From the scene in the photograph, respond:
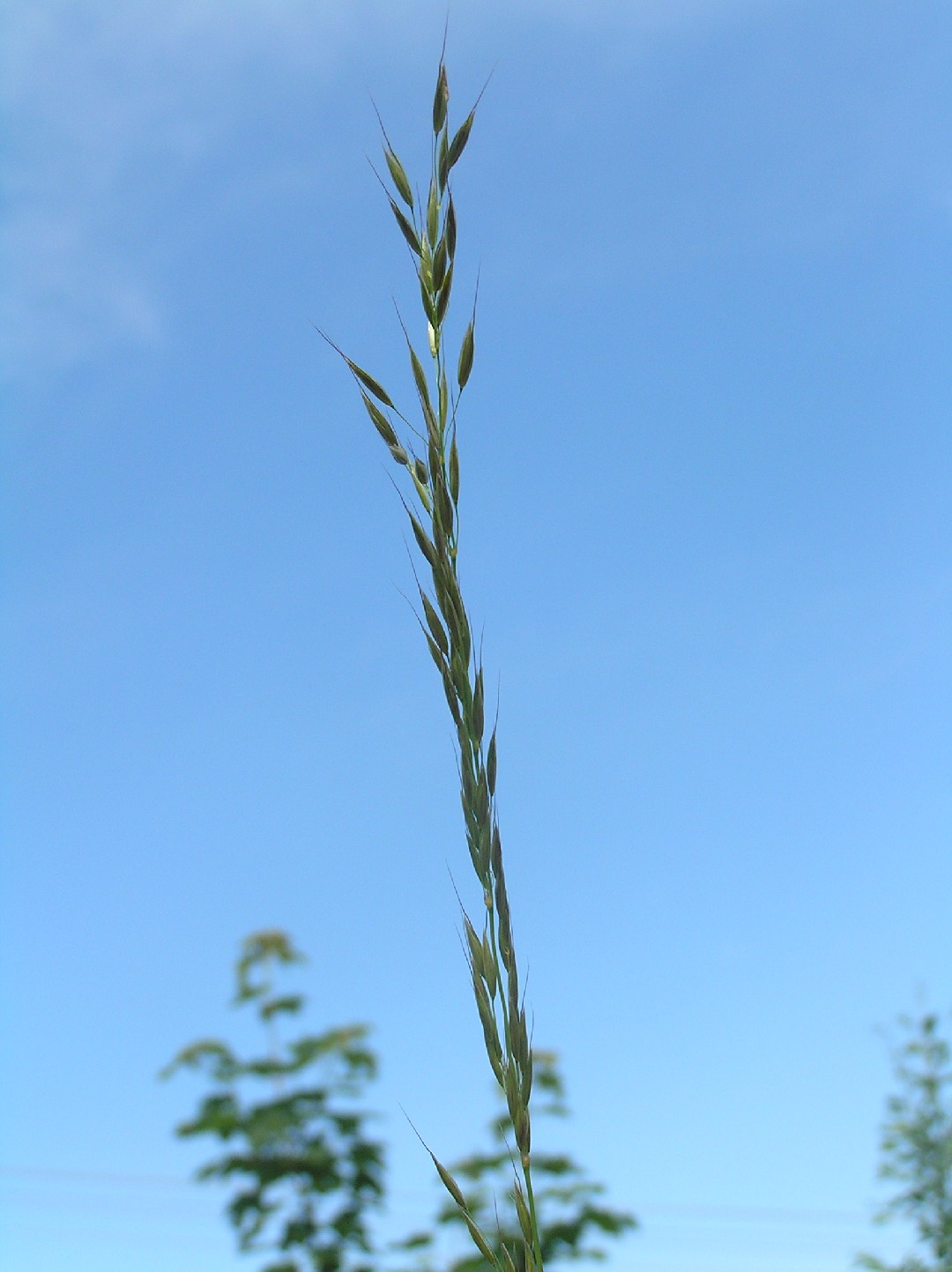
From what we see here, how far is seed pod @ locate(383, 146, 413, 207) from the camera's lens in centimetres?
122

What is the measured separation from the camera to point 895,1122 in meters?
6.85

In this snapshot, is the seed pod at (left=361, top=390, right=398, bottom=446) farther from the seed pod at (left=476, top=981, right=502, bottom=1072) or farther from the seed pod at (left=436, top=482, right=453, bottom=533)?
the seed pod at (left=476, top=981, right=502, bottom=1072)

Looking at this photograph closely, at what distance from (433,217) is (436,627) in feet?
1.45

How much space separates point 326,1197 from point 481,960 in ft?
18.7

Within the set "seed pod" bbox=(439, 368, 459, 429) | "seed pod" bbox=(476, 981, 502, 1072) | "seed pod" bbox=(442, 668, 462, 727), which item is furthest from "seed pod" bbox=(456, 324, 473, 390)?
"seed pod" bbox=(476, 981, 502, 1072)

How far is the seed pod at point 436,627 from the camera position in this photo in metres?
1.10

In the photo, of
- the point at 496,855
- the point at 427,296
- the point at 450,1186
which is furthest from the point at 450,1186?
the point at 427,296

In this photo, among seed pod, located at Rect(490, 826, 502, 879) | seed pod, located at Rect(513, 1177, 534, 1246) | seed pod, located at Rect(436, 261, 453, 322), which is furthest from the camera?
seed pod, located at Rect(436, 261, 453, 322)

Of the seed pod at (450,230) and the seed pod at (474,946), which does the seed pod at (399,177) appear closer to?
the seed pod at (450,230)

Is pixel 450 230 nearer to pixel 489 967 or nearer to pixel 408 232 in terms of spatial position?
pixel 408 232

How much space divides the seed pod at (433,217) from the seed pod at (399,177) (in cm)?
2

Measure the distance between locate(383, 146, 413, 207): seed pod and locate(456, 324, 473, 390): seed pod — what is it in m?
0.15

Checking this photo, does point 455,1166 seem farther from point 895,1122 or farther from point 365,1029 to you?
point 895,1122

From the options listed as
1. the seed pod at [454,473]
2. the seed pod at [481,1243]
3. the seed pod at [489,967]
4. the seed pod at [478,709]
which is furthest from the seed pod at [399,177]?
the seed pod at [481,1243]
